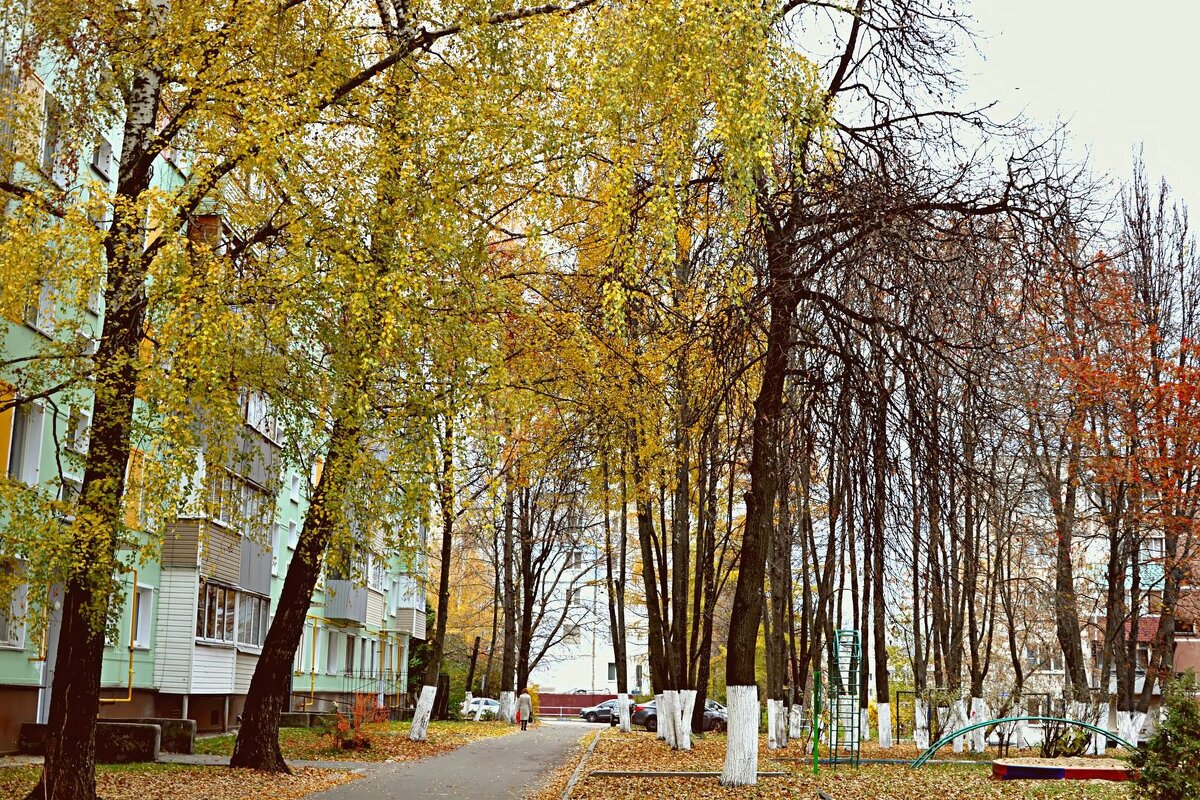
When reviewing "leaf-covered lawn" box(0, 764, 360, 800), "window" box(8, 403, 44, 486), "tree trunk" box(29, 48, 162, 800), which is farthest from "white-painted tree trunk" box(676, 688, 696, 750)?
"tree trunk" box(29, 48, 162, 800)

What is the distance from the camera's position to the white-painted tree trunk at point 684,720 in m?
25.0

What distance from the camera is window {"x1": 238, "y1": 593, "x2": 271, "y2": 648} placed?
34.0 metres

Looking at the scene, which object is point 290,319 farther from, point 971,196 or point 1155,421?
point 1155,421

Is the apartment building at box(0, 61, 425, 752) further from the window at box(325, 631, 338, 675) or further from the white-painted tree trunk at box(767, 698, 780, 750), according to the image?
the white-painted tree trunk at box(767, 698, 780, 750)

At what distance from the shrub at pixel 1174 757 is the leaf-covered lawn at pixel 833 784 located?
9.40 ft

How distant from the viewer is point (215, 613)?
3094 cm

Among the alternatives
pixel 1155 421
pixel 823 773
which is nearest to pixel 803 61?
pixel 823 773

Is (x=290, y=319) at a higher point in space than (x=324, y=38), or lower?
lower

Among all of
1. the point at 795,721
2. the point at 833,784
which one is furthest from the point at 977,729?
the point at 833,784

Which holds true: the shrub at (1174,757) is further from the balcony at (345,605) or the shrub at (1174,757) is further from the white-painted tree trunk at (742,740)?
the balcony at (345,605)

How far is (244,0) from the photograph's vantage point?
12.4 meters

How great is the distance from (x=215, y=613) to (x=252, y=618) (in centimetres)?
438

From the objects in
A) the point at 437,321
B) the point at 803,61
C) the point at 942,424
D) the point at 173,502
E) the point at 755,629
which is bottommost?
the point at 755,629

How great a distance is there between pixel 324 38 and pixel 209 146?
1.78m
